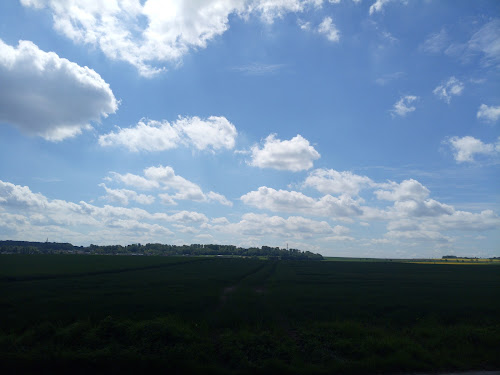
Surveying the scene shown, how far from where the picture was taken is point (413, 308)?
2841cm

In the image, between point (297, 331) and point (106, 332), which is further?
point (297, 331)

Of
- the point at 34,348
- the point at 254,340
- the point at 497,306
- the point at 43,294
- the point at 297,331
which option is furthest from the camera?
the point at 43,294

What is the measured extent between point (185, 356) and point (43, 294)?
89.9 ft

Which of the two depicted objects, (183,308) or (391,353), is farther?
(183,308)

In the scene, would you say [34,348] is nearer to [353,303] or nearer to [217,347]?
[217,347]

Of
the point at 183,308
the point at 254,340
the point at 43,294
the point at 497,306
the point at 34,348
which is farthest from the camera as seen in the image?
the point at 43,294

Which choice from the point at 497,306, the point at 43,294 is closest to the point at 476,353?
the point at 497,306

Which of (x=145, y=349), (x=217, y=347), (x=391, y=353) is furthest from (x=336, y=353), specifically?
(x=145, y=349)

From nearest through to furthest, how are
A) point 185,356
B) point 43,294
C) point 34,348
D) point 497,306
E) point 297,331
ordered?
point 185,356 → point 34,348 → point 297,331 → point 497,306 → point 43,294

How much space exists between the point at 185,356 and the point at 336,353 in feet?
25.6

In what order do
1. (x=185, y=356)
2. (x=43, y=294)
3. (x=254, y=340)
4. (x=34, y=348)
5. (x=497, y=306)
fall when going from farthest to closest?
(x=43, y=294)
(x=497, y=306)
(x=254, y=340)
(x=34, y=348)
(x=185, y=356)

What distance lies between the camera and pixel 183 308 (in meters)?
26.9

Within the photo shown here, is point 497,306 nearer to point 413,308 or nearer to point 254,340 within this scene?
point 413,308

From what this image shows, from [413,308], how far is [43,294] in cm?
3870
